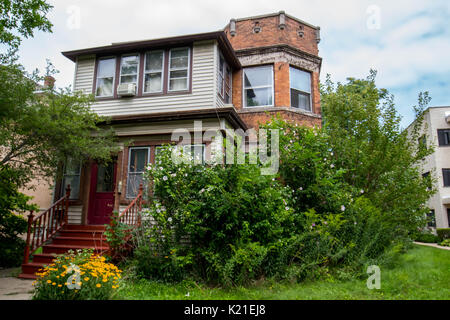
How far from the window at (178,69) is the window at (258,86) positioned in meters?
2.96

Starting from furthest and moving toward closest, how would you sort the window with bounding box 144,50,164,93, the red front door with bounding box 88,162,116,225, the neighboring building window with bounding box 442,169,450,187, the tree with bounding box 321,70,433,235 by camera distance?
the neighboring building window with bounding box 442,169,450,187
the window with bounding box 144,50,164,93
the red front door with bounding box 88,162,116,225
the tree with bounding box 321,70,433,235

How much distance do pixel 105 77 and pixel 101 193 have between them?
4268 millimetres

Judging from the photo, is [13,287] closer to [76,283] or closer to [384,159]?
[76,283]

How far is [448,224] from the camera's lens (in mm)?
20297

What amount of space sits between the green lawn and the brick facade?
6892mm

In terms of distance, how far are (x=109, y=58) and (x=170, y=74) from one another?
254 centimetres

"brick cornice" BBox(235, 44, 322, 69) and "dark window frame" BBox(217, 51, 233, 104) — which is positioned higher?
"brick cornice" BBox(235, 44, 322, 69)

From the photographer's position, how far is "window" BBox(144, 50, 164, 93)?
33.9ft

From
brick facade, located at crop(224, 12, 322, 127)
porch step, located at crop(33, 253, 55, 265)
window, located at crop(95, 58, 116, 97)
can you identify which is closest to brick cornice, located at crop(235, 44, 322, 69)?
brick facade, located at crop(224, 12, 322, 127)

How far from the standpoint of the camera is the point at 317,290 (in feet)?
17.9

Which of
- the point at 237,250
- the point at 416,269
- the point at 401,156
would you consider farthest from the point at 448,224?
the point at 237,250

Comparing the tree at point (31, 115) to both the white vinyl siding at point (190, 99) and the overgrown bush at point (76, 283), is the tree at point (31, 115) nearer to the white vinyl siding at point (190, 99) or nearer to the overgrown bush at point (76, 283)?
the white vinyl siding at point (190, 99)

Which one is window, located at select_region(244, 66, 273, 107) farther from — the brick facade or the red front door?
the red front door
